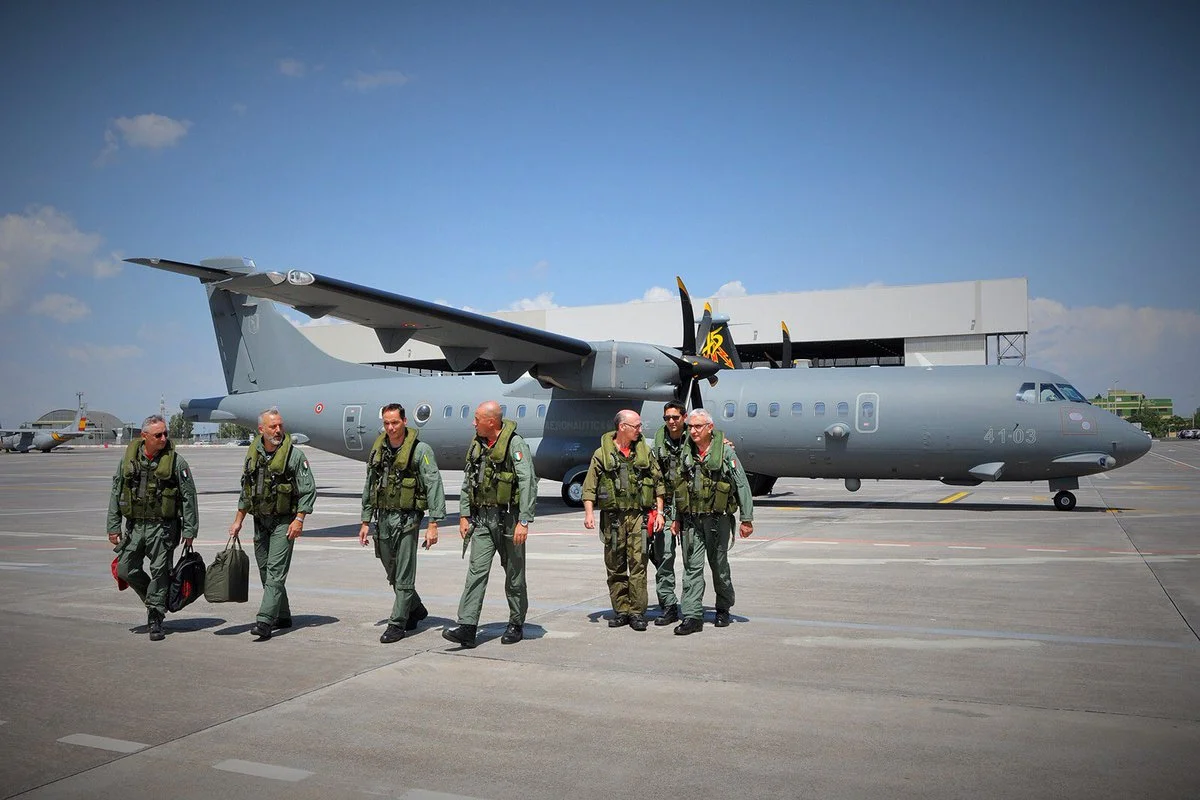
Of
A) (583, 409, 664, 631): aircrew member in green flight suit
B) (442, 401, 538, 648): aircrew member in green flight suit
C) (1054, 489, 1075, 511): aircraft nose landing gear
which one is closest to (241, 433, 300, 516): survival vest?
(442, 401, 538, 648): aircrew member in green flight suit

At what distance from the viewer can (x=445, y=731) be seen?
513cm

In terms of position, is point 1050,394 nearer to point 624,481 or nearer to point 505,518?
point 624,481

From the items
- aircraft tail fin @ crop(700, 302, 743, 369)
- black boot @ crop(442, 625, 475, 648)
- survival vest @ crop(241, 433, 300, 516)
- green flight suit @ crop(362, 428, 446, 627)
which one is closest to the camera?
black boot @ crop(442, 625, 475, 648)

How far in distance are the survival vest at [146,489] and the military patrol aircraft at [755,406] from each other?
7.72 m

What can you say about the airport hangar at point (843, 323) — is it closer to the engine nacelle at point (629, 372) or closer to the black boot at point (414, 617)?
the engine nacelle at point (629, 372)

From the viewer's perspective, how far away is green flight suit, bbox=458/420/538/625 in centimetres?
741

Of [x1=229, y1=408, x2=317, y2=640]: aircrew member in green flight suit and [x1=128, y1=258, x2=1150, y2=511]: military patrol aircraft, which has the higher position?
[x1=128, y1=258, x2=1150, y2=511]: military patrol aircraft

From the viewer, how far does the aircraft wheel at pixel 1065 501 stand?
62.8 feet

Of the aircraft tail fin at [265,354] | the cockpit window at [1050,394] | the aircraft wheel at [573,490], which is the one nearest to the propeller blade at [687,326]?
the aircraft wheel at [573,490]

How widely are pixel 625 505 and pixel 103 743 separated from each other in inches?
175

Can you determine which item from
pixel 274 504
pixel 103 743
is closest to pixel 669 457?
pixel 274 504

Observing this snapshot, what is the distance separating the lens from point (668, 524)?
8289mm

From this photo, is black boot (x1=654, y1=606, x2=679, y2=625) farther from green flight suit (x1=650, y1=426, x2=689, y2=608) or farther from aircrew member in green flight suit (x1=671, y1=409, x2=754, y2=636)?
aircrew member in green flight suit (x1=671, y1=409, x2=754, y2=636)

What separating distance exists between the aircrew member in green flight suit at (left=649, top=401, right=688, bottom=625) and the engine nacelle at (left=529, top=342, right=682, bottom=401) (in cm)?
1135
